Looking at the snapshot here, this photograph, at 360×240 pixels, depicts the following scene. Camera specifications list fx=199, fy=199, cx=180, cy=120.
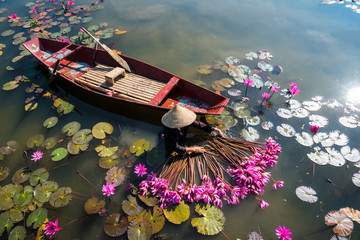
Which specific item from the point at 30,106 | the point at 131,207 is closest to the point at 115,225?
the point at 131,207

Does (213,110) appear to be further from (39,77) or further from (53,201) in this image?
(39,77)

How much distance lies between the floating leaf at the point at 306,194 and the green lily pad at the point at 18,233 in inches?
234

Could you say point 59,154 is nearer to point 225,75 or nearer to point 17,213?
point 17,213

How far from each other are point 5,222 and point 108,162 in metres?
2.33

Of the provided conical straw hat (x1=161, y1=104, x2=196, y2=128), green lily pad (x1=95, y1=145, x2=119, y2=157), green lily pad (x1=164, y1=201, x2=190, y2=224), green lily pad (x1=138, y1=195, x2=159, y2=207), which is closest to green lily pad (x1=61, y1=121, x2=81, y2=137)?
green lily pad (x1=95, y1=145, x2=119, y2=157)

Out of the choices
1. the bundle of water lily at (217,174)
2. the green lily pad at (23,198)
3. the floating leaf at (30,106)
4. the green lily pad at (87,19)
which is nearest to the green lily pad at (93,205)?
the bundle of water lily at (217,174)

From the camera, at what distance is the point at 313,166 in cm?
502

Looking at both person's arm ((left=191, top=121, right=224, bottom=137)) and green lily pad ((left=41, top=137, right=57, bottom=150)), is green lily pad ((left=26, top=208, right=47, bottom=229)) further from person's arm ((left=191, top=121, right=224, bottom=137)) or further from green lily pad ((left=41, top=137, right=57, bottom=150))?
person's arm ((left=191, top=121, right=224, bottom=137))

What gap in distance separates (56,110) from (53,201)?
3283 millimetres

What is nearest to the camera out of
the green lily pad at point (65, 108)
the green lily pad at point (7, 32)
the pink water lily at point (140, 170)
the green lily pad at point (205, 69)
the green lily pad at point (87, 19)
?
the pink water lily at point (140, 170)

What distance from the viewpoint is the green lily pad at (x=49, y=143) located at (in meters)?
5.58

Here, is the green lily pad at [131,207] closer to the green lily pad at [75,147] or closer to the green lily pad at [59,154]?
the green lily pad at [75,147]

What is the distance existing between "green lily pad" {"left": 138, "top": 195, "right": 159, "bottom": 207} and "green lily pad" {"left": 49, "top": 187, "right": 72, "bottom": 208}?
1694mm

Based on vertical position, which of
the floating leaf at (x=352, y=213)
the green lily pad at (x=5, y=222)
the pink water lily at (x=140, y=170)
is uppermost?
the floating leaf at (x=352, y=213)
